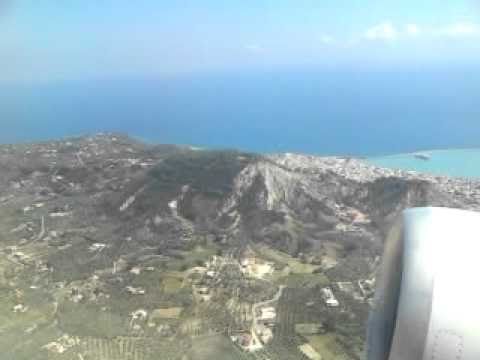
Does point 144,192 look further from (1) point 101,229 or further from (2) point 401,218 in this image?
(2) point 401,218

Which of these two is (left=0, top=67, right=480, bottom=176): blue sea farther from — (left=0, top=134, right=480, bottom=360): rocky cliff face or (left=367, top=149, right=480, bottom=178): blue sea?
(left=0, top=134, right=480, bottom=360): rocky cliff face

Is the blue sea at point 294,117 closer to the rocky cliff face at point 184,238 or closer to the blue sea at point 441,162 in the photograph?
the blue sea at point 441,162

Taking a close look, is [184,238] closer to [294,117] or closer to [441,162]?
[441,162]

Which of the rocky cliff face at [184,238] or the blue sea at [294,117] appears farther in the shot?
the blue sea at [294,117]

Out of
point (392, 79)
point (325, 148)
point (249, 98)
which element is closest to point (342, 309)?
point (325, 148)

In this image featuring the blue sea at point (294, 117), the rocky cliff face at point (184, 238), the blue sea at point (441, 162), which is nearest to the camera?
the rocky cliff face at point (184, 238)

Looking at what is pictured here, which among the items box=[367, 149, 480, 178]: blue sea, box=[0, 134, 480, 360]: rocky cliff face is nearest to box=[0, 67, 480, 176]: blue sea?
box=[367, 149, 480, 178]: blue sea

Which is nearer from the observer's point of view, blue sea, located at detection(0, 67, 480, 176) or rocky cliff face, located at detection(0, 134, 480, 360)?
rocky cliff face, located at detection(0, 134, 480, 360)

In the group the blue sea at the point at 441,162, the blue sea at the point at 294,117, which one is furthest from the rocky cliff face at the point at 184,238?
the blue sea at the point at 294,117
